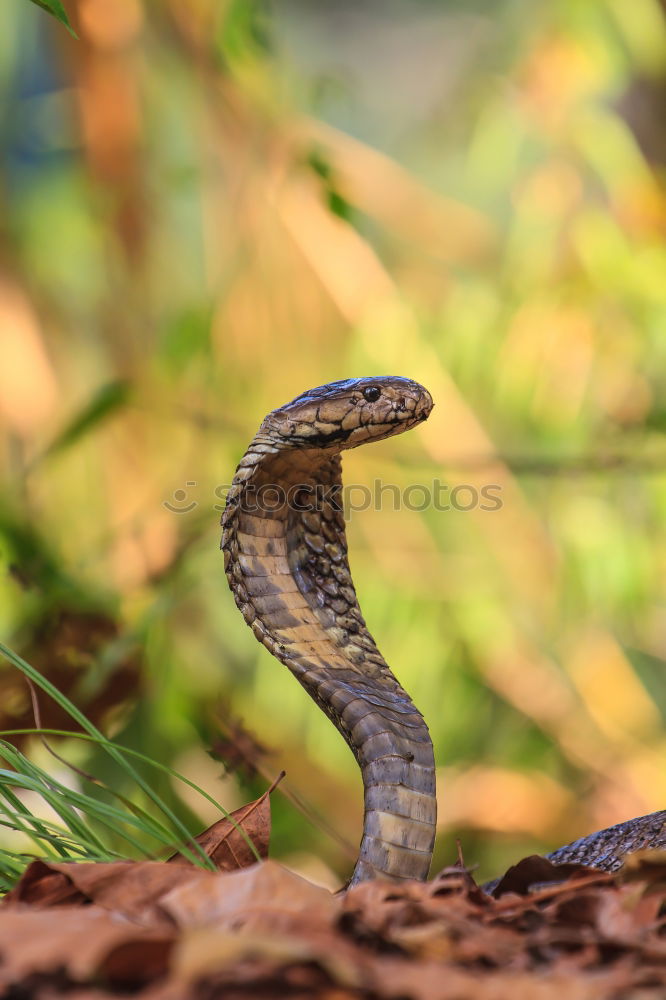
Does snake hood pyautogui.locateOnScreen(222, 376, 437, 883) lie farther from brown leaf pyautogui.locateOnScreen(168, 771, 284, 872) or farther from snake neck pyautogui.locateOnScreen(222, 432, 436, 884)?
brown leaf pyautogui.locateOnScreen(168, 771, 284, 872)

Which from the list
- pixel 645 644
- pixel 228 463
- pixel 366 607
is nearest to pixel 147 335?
pixel 228 463

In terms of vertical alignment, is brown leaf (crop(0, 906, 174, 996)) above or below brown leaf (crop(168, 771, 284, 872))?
below

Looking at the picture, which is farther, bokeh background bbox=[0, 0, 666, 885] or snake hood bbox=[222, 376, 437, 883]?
bokeh background bbox=[0, 0, 666, 885]

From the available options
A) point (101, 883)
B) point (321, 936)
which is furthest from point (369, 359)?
point (321, 936)

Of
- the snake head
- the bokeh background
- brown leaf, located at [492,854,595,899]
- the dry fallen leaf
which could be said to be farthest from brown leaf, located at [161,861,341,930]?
the bokeh background

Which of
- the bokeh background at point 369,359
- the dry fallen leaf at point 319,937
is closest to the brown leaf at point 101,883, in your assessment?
the dry fallen leaf at point 319,937

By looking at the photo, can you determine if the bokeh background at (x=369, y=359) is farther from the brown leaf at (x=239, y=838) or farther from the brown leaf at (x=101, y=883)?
the brown leaf at (x=101, y=883)
